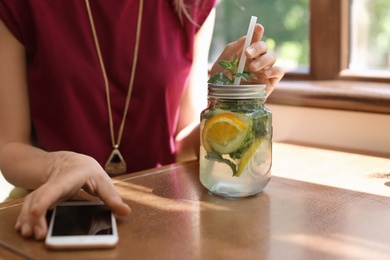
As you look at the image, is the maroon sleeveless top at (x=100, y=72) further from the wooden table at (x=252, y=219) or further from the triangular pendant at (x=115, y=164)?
the wooden table at (x=252, y=219)

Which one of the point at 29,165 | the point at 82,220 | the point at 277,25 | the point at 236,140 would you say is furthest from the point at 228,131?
the point at 277,25

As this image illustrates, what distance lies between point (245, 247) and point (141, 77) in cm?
66

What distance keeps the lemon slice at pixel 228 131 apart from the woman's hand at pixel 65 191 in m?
0.17

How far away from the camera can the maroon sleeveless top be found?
1260 millimetres

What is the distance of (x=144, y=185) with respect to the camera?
104 cm

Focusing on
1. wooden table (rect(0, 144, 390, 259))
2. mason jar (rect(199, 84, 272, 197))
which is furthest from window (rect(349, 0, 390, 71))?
mason jar (rect(199, 84, 272, 197))

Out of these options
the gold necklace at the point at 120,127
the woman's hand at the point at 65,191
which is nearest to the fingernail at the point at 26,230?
the woman's hand at the point at 65,191

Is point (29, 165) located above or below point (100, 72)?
below

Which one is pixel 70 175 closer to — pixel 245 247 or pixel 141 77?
pixel 245 247

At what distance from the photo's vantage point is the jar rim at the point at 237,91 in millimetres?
898

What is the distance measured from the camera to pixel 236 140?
35.2 inches

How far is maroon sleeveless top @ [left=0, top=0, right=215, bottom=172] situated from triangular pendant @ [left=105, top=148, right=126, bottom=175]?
0.06 feet

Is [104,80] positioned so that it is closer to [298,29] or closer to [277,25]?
[298,29]

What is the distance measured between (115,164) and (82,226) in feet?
1.78
